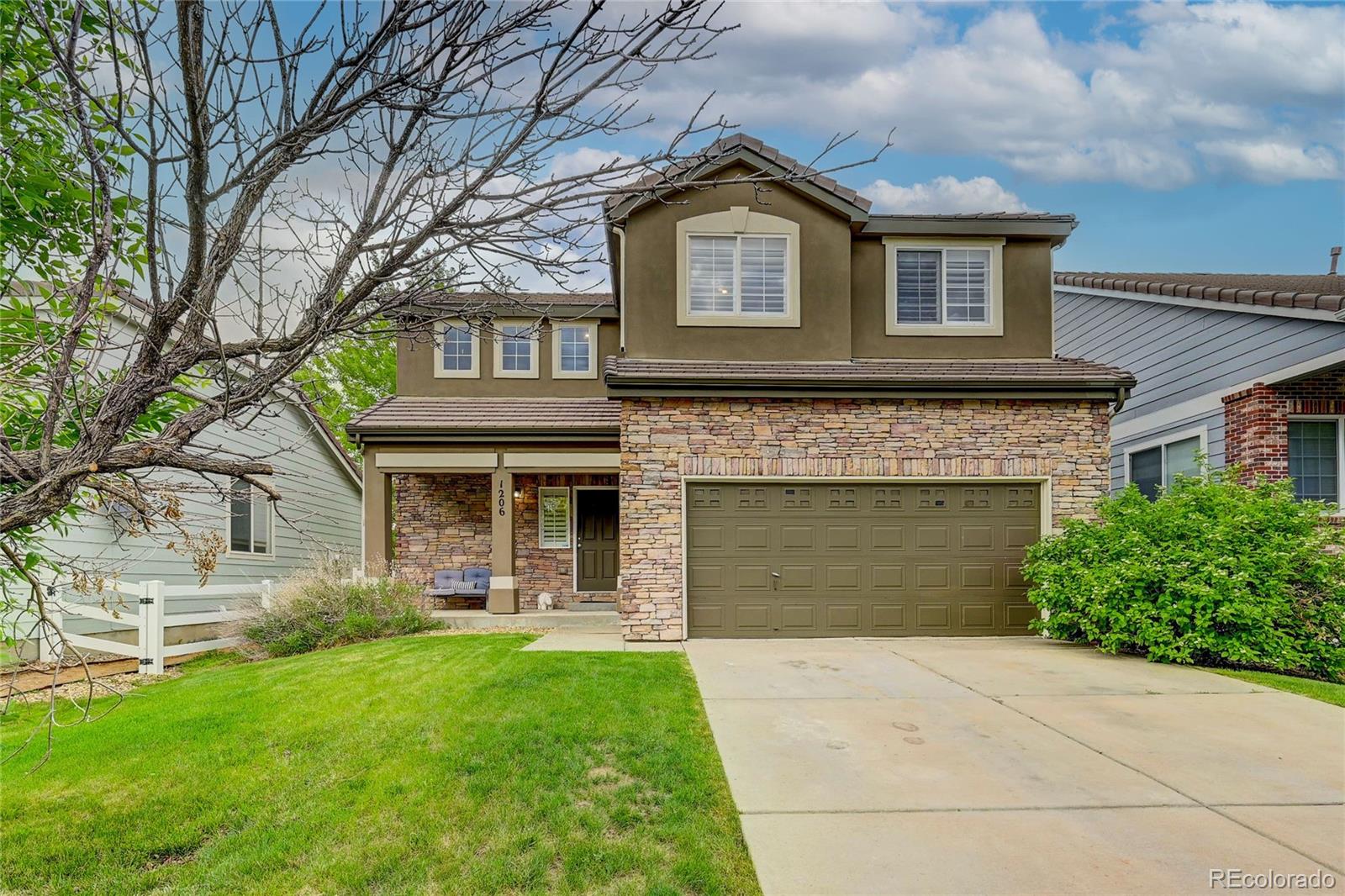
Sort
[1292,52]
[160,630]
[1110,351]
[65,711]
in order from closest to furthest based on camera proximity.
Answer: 1. [65,711]
2. [160,630]
3. [1292,52]
4. [1110,351]

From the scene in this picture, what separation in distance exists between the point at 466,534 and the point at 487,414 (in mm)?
3007

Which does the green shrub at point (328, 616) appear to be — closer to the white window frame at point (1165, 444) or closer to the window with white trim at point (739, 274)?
the window with white trim at point (739, 274)

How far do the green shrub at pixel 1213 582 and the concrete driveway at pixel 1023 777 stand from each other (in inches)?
30.2

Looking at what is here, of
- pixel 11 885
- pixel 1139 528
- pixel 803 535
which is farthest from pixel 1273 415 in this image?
pixel 11 885

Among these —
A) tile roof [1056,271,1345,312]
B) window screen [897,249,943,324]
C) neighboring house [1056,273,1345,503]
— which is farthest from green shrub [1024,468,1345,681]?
window screen [897,249,943,324]

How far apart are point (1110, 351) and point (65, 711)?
16743 millimetres

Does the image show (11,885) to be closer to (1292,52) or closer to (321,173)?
(321,173)

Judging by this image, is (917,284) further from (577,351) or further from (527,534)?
(527,534)

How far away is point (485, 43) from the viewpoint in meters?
2.76

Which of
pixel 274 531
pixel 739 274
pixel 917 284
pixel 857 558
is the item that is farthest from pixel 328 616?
pixel 917 284

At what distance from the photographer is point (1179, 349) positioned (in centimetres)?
1273

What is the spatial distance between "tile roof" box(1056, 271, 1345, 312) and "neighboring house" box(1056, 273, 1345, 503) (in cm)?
2

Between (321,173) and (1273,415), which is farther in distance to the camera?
(1273,415)
